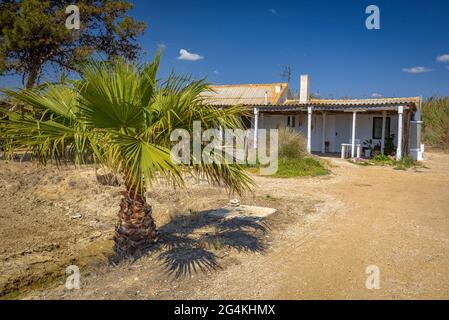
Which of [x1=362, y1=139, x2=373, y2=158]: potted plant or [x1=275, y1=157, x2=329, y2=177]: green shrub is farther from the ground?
[x1=362, y1=139, x2=373, y2=158]: potted plant

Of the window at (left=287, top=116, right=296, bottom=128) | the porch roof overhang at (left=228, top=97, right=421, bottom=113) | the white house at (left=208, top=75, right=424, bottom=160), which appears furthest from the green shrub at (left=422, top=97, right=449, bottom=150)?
the window at (left=287, top=116, right=296, bottom=128)

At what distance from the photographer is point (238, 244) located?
5.31 m

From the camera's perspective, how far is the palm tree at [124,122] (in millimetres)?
3787

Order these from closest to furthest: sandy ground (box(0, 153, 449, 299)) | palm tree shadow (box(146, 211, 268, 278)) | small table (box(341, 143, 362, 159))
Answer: sandy ground (box(0, 153, 449, 299)), palm tree shadow (box(146, 211, 268, 278)), small table (box(341, 143, 362, 159))

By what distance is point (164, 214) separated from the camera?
25.2 feet

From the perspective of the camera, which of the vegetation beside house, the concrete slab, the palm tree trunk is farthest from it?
the vegetation beside house

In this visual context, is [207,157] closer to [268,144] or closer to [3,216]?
[3,216]

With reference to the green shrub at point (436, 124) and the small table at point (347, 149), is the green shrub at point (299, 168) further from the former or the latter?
the green shrub at point (436, 124)

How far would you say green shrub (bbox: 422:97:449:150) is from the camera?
999 inches

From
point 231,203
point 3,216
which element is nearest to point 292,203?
point 231,203

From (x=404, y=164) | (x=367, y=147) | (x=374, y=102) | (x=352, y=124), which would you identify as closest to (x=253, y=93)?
(x=352, y=124)

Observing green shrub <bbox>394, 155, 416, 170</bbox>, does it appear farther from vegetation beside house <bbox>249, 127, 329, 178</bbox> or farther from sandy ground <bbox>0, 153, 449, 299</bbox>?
sandy ground <bbox>0, 153, 449, 299</bbox>

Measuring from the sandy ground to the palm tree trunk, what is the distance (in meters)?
0.23

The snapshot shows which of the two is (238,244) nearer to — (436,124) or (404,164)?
(404,164)
